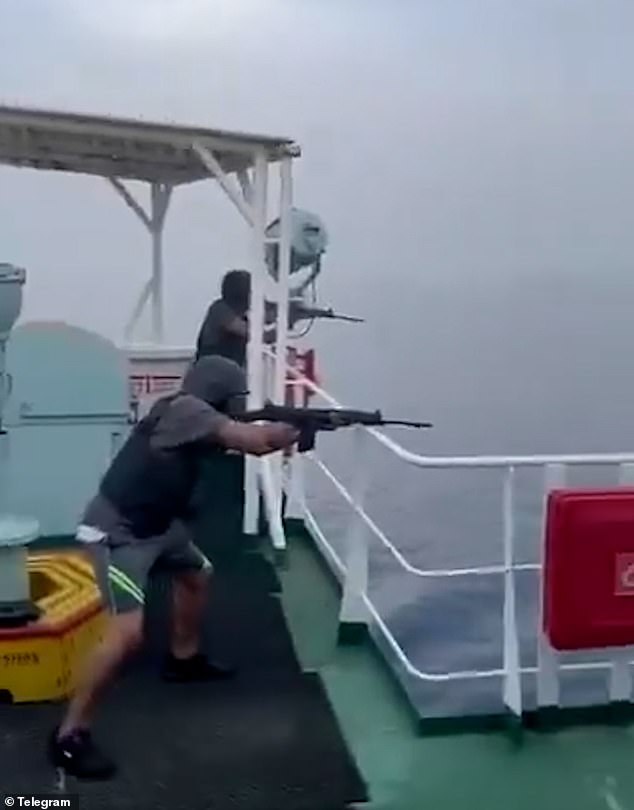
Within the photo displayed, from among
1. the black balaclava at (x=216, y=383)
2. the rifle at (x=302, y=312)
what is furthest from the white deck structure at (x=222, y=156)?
the black balaclava at (x=216, y=383)

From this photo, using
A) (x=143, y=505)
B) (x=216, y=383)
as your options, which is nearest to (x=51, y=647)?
(x=143, y=505)

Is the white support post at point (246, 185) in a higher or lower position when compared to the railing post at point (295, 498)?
higher

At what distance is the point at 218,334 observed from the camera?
636cm

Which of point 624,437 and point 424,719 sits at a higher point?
point 424,719

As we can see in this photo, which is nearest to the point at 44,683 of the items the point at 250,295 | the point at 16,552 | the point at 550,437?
the point at 16,552

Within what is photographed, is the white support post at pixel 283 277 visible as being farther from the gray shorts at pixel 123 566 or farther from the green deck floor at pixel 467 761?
the gray shorts at pixel 123 566

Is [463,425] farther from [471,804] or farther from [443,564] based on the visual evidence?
[471,804]

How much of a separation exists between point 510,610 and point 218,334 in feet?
8.67

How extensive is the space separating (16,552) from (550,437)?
2302 cm

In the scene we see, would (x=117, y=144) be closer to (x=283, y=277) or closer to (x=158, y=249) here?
(x=283, y=277)

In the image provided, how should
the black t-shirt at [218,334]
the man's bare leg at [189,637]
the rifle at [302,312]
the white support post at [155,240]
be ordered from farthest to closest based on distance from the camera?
the white support post at [155,240] < the rifle at [302,312] < the black t-shirt at [218,334] < the man's bare leg at [189,637]

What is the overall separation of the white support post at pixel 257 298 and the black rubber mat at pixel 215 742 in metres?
1.70

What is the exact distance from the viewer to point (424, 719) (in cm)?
421

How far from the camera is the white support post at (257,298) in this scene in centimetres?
634
